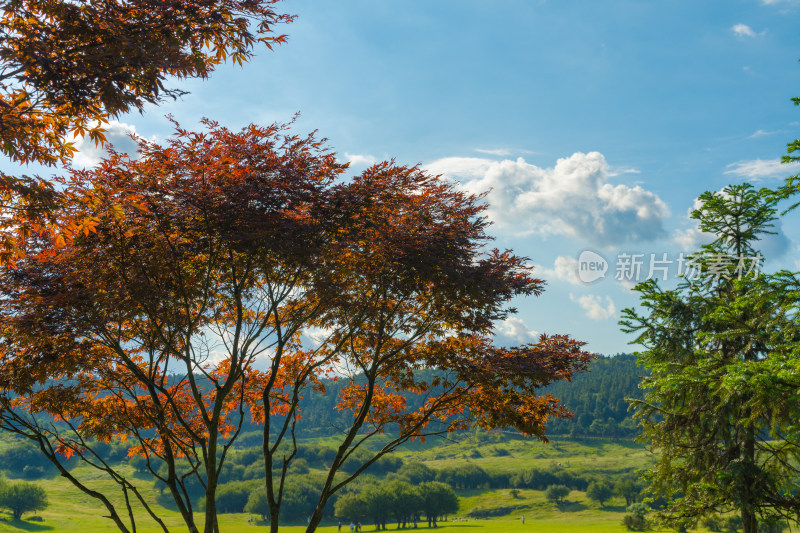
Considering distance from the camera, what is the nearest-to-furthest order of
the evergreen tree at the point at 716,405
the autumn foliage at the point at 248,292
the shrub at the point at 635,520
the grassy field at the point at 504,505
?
1. the autumn foliage at the point at 248,292
2. the evergreen tree at the point at 716,405
3. the shrub at the point at 635,520
4. the grassy field at the point at 504,505

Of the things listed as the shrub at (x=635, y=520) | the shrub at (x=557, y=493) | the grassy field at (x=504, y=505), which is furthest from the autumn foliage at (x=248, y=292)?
the shrub at (x=557, y=493)

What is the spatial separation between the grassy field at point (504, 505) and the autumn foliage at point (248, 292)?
283ft

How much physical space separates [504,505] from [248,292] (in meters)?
150

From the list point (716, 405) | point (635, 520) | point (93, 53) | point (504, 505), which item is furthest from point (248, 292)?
point (504, 505)

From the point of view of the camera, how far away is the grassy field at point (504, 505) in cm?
10919

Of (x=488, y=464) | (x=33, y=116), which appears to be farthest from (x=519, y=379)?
(x=488, y=464)

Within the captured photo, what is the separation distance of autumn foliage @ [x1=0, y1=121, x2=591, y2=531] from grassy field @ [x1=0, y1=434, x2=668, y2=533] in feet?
283

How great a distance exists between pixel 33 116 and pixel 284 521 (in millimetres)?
146351

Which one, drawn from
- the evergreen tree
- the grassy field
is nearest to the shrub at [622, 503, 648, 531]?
the grassy field

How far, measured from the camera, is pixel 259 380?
12625 mm

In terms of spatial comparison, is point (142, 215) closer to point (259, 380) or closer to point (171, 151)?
point (171, 151)

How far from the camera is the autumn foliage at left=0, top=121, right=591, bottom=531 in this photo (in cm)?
859

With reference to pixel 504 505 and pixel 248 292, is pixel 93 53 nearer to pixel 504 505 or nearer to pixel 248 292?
pixel 248 292

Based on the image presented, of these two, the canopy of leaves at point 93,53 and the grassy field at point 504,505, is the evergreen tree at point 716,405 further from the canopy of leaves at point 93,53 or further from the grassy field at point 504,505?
the grassy field at point 504,505
